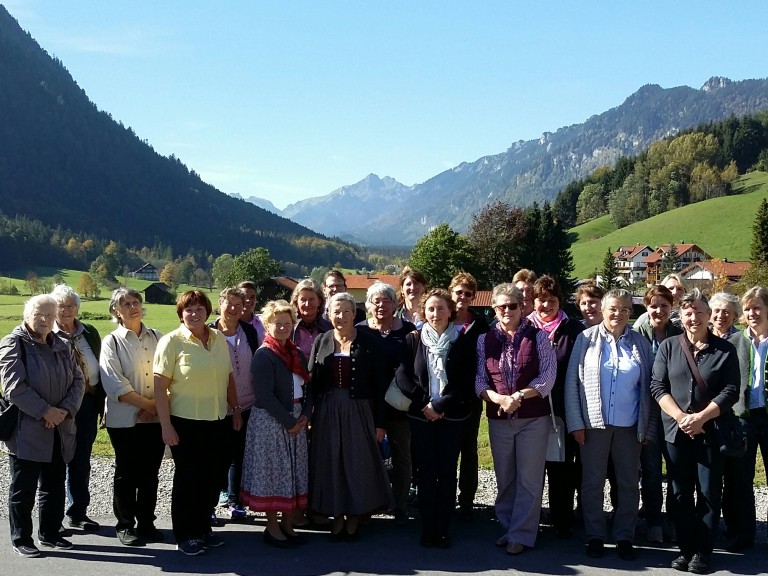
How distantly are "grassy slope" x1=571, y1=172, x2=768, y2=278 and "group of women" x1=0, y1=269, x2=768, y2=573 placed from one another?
76.0m

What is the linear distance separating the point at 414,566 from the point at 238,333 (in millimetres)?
2839

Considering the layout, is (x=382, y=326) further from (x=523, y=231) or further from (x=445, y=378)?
(x=523, y=231)

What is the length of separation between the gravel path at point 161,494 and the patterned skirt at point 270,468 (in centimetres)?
142

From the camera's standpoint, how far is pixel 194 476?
5840 millimetres

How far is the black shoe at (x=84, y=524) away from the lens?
619 centimetres

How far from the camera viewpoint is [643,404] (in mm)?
5723

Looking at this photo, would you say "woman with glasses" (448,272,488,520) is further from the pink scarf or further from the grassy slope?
the grassy slope

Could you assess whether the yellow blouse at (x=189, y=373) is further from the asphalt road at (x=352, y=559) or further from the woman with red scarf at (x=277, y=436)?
the asphalt road at (x=352, y=559)

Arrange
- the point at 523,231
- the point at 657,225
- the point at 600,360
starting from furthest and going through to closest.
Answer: the point at 657,225
the point at 523,231
the point at 600,360

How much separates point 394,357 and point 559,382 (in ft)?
5.09

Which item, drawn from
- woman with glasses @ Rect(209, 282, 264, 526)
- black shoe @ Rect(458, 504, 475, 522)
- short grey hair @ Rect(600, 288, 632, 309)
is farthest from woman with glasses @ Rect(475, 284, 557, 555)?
woman with glasses @ Rect(209, 282, 264, 526)

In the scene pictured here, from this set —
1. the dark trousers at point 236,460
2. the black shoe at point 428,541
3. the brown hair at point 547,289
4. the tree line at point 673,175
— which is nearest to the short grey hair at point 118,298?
the dark trousers at point 236,460

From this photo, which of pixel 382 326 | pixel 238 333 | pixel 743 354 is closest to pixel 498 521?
pixel 382 326

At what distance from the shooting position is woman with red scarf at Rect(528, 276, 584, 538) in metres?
6.12
